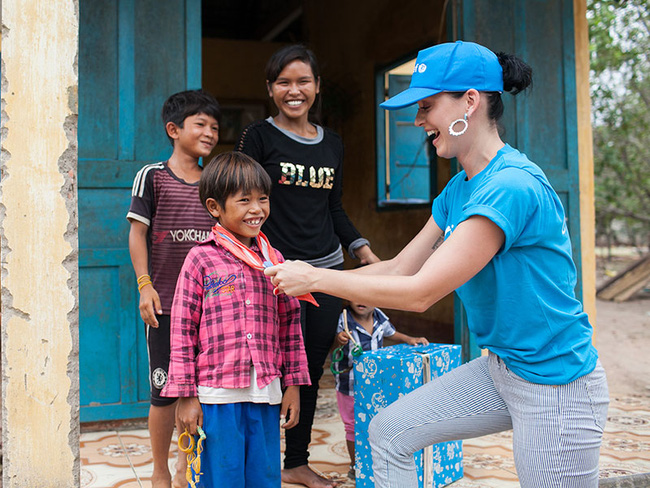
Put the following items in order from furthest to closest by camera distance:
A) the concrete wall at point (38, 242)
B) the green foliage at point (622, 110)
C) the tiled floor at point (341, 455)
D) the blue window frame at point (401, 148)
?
the green foliage at point (622, 110) → the blue window frame at point (401, 148) → the tiled floor at point (341, 455) → the concrete wall at point (38, 242)

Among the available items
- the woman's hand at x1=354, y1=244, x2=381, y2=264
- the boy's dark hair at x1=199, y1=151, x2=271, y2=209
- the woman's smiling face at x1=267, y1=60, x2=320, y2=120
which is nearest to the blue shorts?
the boy's dark hair at x1=199, y1=151, x2=271, y2=209

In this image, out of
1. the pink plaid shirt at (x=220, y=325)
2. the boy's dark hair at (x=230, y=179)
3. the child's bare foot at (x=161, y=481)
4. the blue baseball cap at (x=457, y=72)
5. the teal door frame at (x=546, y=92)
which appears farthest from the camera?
the teal door frame at (x=546, y=92)

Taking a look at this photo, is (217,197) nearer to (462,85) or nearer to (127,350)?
(462,85)

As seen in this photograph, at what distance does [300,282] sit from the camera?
1.87 meters

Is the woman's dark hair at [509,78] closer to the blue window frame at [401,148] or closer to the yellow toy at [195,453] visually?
the yellow toy at [195,453]

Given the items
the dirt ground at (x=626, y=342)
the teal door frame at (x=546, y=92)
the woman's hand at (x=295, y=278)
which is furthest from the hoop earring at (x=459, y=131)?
the dirt ground at (x=626, y=342)

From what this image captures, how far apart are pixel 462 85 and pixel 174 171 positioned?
5.31ft

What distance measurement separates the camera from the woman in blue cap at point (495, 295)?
5.88 ft

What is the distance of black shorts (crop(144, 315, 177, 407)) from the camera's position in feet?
9.37

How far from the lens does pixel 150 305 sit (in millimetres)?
2857

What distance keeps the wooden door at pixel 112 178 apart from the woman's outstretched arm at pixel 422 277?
7.57 feet

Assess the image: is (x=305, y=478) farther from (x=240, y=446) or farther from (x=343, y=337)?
(x=240, y=446)

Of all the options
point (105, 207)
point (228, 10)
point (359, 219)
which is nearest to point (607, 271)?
point (359, 219)

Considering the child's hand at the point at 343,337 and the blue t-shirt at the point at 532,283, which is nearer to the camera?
the blue t-shirt at the point at 532,283
